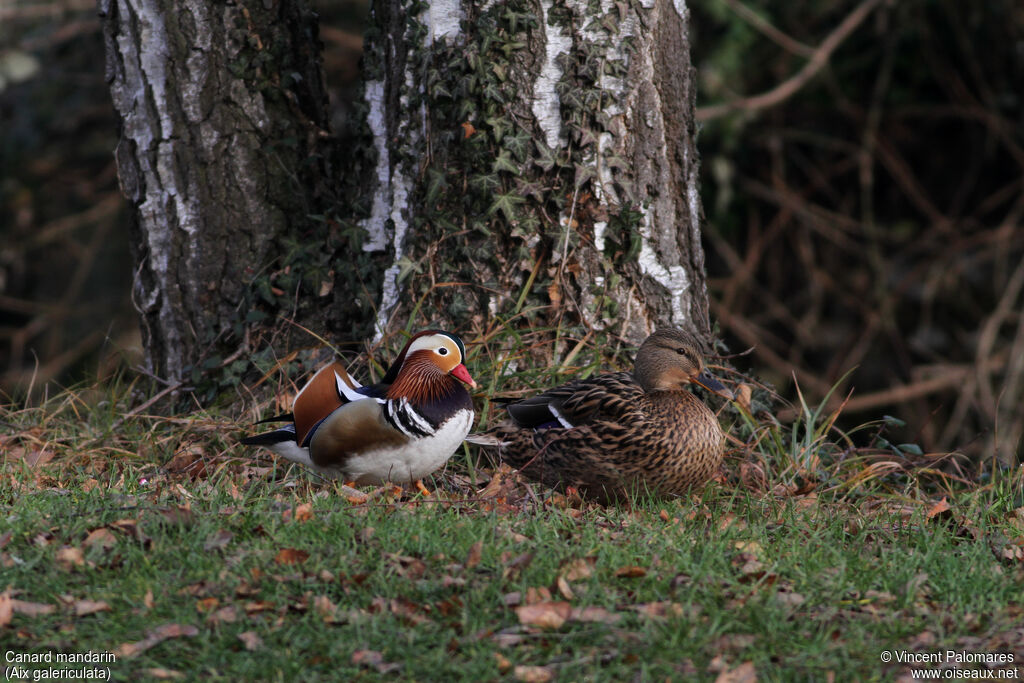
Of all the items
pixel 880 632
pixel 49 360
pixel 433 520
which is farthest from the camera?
pixel 49 360

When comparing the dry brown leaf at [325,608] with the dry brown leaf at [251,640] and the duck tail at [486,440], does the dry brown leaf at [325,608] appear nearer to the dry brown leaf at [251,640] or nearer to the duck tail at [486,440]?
the dry brown leaf at [251,640]

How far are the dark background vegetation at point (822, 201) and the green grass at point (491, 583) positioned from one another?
549 cm

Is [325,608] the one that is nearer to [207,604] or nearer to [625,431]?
[207,604]

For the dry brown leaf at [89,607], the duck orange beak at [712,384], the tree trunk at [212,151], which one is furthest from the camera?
the tree trunk at [212,151]

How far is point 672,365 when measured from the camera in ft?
15.6

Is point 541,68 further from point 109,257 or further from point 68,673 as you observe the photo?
point 109,257

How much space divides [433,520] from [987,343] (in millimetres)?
6545

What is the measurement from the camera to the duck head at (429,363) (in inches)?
181

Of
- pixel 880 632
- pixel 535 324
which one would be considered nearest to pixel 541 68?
pixel 535 324

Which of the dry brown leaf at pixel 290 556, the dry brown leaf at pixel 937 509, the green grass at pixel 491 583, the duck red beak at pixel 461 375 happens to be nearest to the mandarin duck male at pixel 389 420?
the duck red beak at pixel 461 375

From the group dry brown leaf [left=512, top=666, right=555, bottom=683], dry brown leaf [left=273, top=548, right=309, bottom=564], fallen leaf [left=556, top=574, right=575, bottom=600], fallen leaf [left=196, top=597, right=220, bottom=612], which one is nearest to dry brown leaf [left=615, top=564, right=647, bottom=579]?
fallen leaf [left=556, top=574, right=575, bottom=600]

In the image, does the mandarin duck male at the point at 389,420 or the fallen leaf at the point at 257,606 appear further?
the mandarin duck male at the point at 389,420

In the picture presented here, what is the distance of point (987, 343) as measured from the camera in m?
8.95
